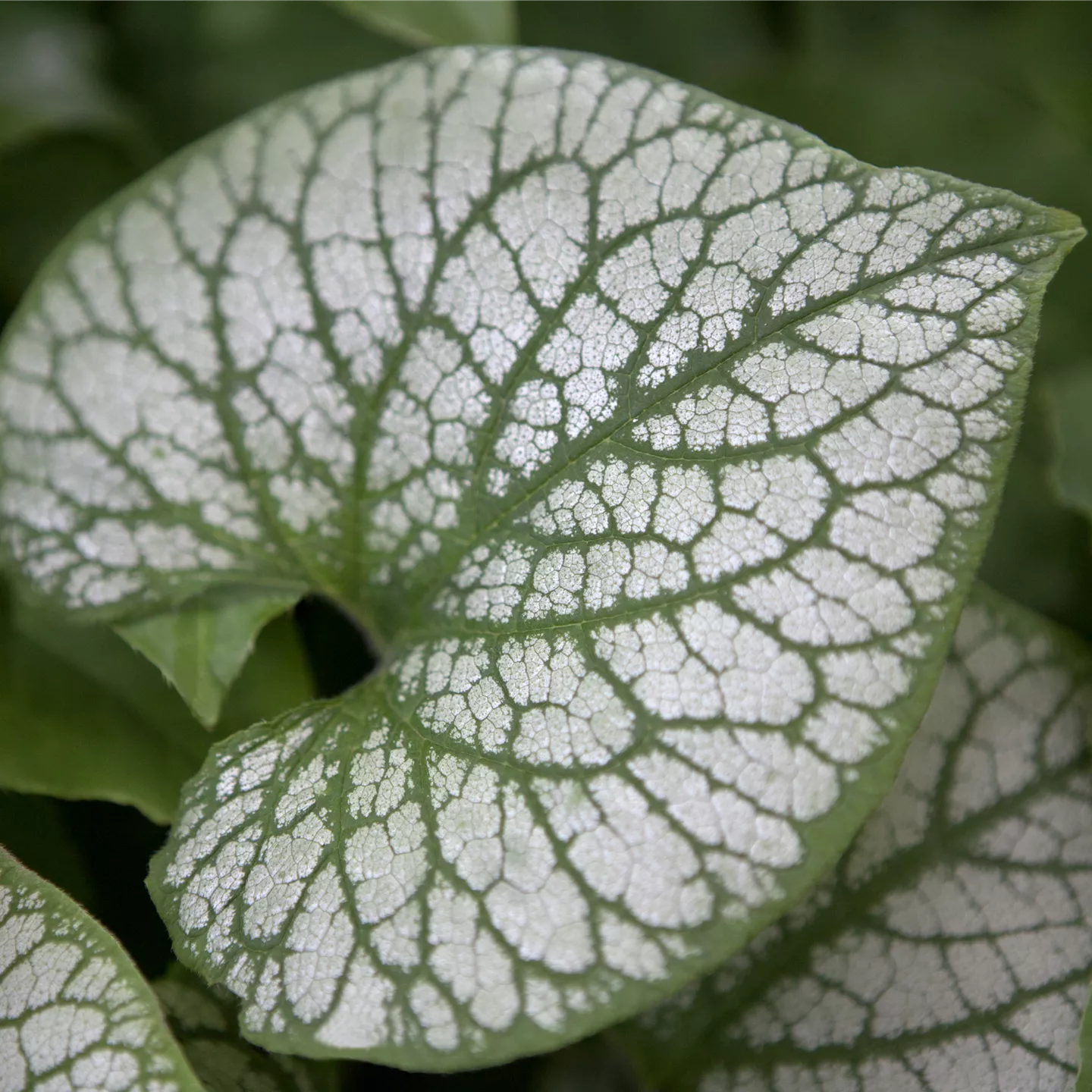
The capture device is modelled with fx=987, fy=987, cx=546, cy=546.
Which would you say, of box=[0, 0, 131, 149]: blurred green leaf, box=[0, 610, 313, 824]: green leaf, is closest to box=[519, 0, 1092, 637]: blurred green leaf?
box=[0, 0, 131, 149]: blurred green leaf

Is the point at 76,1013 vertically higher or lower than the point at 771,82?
lower

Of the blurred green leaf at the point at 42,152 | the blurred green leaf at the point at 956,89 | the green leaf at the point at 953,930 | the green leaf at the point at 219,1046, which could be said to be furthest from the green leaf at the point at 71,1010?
the blurred green leaf at the point at 956,89

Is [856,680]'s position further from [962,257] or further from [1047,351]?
[1047,351]

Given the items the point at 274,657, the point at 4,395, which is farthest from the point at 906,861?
the point at 4,395

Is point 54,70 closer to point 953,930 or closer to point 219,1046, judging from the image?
point 219,1046

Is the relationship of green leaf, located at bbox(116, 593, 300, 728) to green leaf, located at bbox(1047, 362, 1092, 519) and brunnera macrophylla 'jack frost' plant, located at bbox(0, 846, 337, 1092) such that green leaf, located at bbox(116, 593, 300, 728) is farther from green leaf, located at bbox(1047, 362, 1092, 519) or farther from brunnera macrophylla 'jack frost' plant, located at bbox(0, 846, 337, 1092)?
green leaf, located at bbox(1047, 362, 1092, 519)

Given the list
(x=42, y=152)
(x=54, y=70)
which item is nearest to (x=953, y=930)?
(x=42, y=152)

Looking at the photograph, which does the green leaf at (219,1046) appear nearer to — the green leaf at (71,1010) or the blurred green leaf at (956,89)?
the green leaf at (71,1010)
